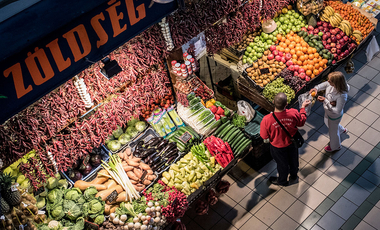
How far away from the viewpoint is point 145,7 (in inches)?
165

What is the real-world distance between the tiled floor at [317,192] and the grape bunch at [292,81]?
3.75 feet

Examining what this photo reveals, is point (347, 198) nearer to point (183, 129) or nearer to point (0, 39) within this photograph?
point (183, 129)

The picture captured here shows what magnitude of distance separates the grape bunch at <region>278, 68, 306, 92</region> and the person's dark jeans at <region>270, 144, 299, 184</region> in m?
1.35

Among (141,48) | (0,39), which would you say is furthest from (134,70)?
(0,39)

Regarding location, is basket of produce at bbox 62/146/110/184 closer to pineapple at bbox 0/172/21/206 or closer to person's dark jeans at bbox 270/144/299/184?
pineapple at bbox 0/172/21/206

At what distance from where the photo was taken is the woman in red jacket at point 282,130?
530 centimetres

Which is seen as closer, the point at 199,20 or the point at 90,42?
the point at 90,42

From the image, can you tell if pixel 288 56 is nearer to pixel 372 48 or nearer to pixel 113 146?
pixel 372 48

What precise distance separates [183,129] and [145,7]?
8.73ft

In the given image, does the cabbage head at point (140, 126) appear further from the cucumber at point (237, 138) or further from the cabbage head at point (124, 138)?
the cucumber at point (237, 138)

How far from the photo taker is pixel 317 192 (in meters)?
6.32

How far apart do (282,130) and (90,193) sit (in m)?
3.05

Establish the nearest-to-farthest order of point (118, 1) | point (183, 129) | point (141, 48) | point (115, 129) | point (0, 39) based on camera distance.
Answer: point (0, 39)
point (118, 1)
point (141, 48)
point (115, 129)
point (183, 129)

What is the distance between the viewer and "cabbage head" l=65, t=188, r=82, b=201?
210 inches
